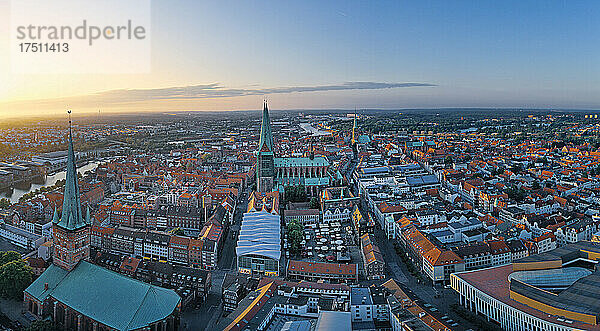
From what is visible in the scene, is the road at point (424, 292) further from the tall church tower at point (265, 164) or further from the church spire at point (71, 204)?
the tall church tower at point (265, 164)

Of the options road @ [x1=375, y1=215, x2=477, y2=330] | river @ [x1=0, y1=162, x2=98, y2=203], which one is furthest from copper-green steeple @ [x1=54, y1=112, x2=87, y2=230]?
river @ [x1=0, y1=162, x2=98, y2=203]

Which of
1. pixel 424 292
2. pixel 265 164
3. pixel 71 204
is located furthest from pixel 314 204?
pixel 71 204

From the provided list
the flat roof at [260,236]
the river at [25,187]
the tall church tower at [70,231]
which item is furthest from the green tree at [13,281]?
the river at [25,187]

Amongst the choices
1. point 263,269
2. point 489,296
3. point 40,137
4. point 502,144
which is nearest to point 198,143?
point 40,137

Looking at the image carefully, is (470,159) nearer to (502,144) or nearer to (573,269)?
(502,144)

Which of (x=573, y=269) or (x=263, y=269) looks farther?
(x=263, y=269)

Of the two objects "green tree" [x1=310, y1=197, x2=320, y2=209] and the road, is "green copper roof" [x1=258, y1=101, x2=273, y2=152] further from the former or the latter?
the road

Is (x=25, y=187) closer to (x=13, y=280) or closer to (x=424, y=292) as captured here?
(x=13, y=280)
